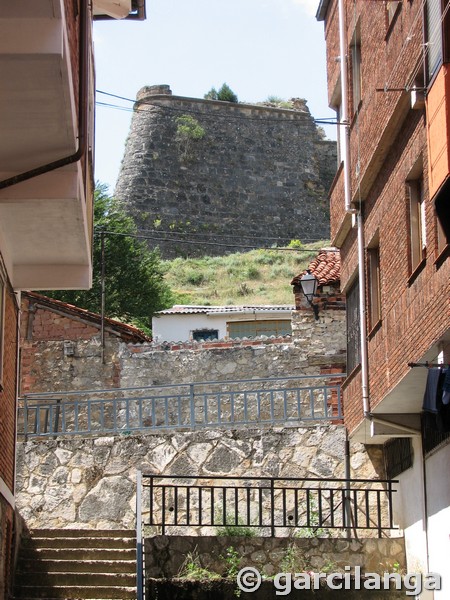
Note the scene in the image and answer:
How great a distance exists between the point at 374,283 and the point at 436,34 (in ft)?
15.7

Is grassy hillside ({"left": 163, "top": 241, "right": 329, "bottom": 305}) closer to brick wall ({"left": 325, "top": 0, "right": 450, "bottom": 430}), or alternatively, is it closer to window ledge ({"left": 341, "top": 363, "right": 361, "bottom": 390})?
window ledge ({"left": 341, "top": 363, "right": 361, "bottom": 390})

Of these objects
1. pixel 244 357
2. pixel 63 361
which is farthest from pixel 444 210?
pixel 63 361

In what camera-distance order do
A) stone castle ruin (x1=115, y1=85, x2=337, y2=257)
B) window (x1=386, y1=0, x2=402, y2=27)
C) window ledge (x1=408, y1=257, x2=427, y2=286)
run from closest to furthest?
window ledge (x1=408, y1=257, x2=427, y2=286)
window (x1=386, y1=0, x2=402, y2=27)
stone castle ruin (x1=115, y1=85, x2=337, y2=257)

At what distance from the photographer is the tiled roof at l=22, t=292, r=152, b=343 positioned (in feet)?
84.9

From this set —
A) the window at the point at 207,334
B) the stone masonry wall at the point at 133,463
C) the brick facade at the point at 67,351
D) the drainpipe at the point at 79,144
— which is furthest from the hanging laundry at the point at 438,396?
the window at the point at 207,334

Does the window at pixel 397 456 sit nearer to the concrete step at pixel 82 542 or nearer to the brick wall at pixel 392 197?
the brick wall at pixel 392 197

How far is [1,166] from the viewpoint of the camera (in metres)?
10.8

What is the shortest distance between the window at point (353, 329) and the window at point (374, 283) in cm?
110

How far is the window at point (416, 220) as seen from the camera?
13703 millimetres

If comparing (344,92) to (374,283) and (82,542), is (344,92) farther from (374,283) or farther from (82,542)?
(82,542)

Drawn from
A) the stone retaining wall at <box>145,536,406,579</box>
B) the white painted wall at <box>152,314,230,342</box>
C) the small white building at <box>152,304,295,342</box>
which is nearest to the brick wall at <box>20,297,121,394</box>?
the small white building at <box>152,304,295,342</box>

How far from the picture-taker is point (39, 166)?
1078cm

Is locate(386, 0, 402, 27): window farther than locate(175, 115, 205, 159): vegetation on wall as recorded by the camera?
No

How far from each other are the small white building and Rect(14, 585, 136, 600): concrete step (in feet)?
61.4
